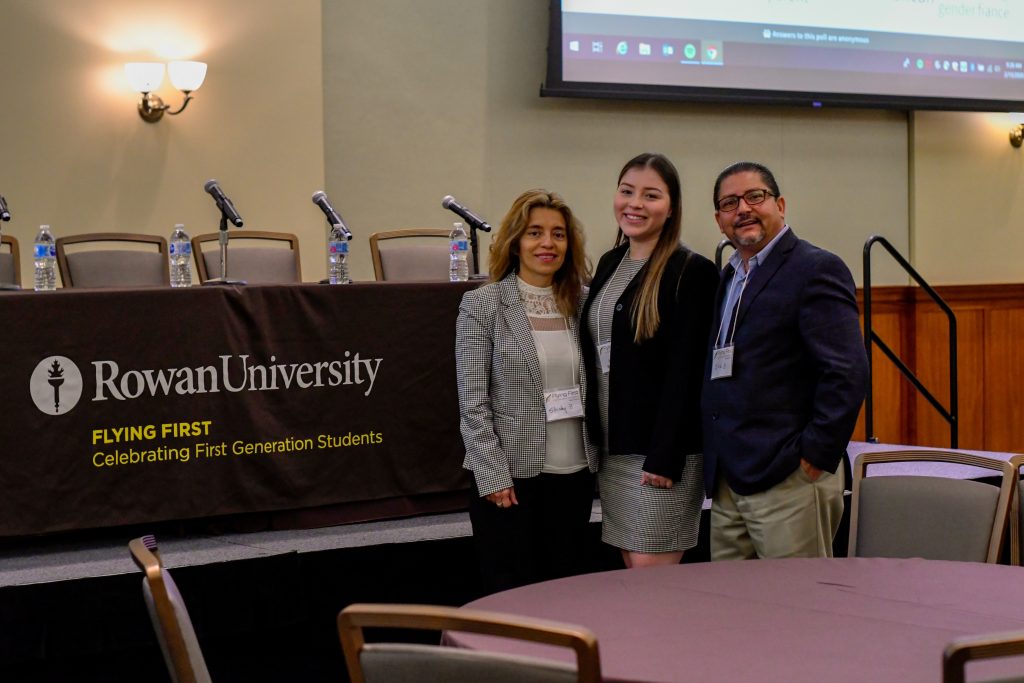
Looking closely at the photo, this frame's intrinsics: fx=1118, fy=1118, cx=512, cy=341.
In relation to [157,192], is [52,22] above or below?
above

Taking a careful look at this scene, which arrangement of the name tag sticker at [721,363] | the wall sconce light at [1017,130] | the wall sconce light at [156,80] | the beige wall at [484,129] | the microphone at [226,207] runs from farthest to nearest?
the wall sconce light at [1017,130] → the beige wall at [484,129] → the wall sconce light at [156,80] → the microphone at [226,207] → the name tag sticker at [721,363]

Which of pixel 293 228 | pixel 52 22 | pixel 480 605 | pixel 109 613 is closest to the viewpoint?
pixel 480 605

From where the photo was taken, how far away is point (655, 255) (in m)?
2.80

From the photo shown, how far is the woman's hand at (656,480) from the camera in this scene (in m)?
2.73

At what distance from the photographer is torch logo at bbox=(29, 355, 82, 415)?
3.48m

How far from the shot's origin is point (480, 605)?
1.96 metres

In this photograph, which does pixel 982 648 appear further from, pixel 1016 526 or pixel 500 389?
pixel 500 389

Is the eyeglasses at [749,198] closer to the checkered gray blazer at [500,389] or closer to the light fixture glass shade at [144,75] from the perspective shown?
the checkered gray blazer at [500,389]

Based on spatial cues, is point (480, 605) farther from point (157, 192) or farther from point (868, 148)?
point (868, 148)

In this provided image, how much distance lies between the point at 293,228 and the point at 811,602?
4.88 meters

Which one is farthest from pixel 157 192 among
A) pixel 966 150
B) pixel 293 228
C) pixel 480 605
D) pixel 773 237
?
pixel 966 150

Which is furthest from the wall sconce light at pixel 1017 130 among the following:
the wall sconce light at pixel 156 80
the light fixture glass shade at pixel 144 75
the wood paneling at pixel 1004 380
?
the light fixture glass shade at pixel 144 75

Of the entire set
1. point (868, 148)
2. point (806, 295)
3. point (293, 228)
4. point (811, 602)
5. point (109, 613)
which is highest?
point (868, 148)

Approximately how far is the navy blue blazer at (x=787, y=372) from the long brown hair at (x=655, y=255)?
0.69 ft
